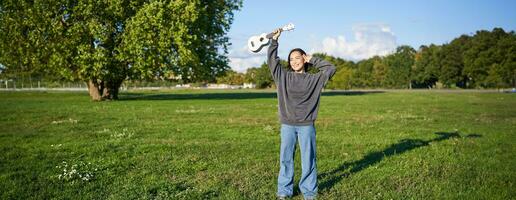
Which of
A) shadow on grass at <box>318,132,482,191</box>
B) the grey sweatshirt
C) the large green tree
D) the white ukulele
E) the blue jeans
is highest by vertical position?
the large green tree

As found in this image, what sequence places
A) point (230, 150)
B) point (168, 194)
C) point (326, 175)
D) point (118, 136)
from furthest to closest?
point (118, 136)
point (230, 150)
point (326, 175)
point (168, 194)

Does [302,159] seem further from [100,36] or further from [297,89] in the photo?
[100,36]

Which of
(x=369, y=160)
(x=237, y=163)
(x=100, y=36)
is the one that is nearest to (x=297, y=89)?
(x=237, y=163)

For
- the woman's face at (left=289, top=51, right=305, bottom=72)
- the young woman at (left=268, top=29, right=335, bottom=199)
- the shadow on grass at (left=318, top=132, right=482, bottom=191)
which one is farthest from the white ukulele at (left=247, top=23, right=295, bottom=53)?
the shadow on grass at (left=318, top=132, right=482, bottom=191)

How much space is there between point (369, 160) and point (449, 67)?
4545 inches

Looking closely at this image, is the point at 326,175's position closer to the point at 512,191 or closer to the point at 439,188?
the point at 439,188

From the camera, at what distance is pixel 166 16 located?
1614 inches

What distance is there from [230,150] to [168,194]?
489 centimetres

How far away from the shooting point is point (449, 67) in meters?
115

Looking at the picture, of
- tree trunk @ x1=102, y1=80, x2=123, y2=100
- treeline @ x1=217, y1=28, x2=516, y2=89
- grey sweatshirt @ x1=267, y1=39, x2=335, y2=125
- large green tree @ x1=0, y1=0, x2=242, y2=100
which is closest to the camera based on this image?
grey sweatshirt @ x1=267, y1=39, x2=335, y2=125

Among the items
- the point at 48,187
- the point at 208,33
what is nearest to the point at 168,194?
the point at 48,187

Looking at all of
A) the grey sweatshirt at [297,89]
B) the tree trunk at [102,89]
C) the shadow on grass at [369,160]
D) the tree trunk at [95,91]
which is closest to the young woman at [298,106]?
the grey sweatshirt at [297,89]

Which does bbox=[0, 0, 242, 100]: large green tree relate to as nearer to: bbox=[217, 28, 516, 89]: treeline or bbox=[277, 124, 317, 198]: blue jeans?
bbox=[277, 124, 317, 198]: blue jeans

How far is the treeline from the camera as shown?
9912 cm
